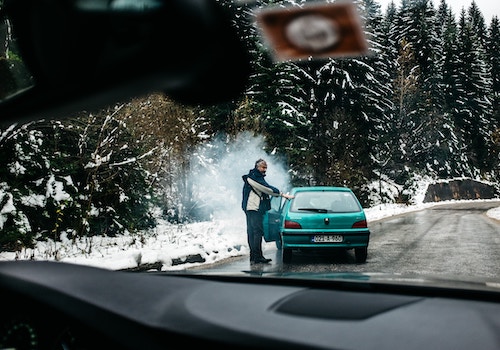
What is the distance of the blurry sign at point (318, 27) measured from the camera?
4496mm

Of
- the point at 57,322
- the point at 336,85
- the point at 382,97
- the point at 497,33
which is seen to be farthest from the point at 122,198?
the point at 497,33

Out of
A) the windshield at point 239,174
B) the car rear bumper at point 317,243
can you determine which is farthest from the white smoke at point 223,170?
the car rear bumper at point 317,243

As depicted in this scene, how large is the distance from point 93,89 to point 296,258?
8973 mm

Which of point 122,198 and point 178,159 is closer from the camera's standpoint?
point 122,198

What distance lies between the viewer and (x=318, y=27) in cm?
703

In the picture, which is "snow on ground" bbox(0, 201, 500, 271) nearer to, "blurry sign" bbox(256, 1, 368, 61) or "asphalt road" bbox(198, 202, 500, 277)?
"asphalt road" bbox(198, 202, 500, 277)

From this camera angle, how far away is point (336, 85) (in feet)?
127

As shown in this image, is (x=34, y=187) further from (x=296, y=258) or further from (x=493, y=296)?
(x=493, y=296)

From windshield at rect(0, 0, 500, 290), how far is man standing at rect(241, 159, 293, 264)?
0.03 metres

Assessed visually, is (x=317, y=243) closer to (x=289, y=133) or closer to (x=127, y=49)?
(x=127, y=49)

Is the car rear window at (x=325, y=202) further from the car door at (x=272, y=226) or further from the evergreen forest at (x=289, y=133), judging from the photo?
the evergreen forest at (x=289, y=133)

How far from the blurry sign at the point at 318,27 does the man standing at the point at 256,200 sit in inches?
96.6

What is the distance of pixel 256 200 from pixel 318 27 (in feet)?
11.7

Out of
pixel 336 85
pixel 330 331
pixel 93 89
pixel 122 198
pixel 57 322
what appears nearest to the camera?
pixel 93 89
